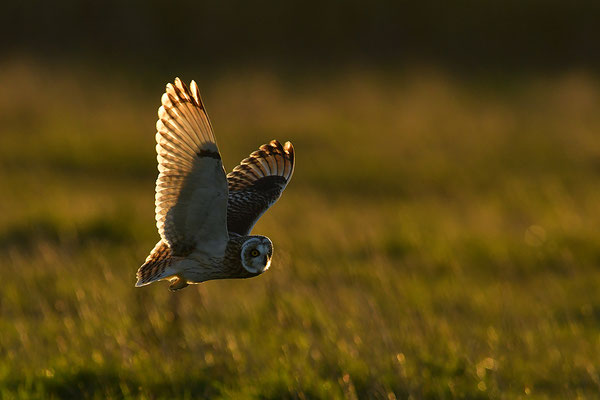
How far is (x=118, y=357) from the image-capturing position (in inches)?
245

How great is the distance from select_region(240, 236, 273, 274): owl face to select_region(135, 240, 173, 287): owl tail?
0.35 meters

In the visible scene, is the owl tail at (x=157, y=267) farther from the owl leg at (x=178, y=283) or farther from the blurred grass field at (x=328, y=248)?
the blurred grass field at (x=328, y=248)

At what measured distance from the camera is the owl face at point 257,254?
3.14m

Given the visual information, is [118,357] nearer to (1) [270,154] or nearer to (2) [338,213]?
(1) [270,154]

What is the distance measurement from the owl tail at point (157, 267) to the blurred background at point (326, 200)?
199 cm

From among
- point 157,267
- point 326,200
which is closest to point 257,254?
point 157,267

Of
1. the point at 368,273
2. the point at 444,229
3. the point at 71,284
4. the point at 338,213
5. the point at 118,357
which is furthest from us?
the point at 338,213

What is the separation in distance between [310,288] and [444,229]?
3.37 meters

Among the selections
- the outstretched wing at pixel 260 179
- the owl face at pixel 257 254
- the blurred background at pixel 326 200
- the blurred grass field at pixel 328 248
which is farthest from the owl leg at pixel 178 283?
the blurred grass field at pixel 328 248

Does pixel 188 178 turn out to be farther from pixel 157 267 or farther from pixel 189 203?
pixel 157 267

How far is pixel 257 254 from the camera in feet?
10.4

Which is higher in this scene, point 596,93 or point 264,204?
point 596,93

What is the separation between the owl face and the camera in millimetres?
3143

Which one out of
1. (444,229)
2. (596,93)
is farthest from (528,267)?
(596,93)
